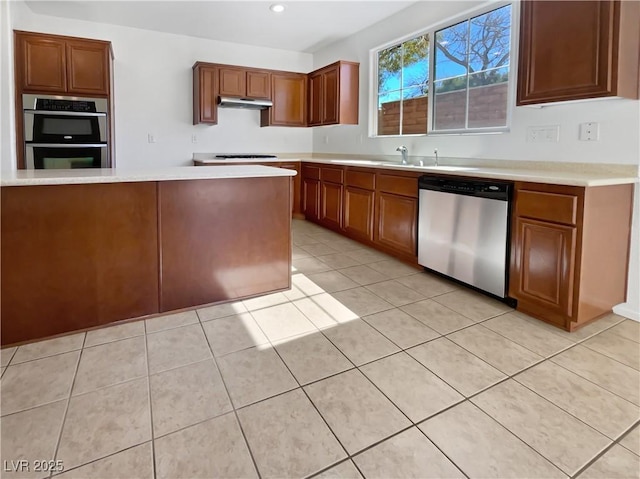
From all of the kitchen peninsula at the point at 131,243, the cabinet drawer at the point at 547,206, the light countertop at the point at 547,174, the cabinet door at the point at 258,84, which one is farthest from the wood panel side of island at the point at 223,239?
the cabinet door at the point at 258,84

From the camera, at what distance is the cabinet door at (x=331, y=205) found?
4672 mm

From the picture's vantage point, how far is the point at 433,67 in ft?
13.0

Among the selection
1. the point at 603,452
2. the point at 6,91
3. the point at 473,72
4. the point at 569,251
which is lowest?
the point at 603,452

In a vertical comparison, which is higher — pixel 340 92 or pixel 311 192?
pixel 340 92

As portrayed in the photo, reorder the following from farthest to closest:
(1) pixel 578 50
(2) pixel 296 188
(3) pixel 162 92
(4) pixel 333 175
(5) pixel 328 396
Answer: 1. (2) pixel 296 188
2. (3) pixel 162 92
3. (4) pixel 333 175
4. (1) pixel 578 50
5. (5) pixel 328 396

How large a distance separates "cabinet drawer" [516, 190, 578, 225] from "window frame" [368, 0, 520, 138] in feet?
3.16

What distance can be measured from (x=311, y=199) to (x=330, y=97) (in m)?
1.37

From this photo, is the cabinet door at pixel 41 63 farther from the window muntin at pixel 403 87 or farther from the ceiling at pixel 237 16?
the window muntin at pixel 403 87

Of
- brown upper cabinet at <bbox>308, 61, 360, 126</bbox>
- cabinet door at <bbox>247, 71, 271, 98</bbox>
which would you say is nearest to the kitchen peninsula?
brown upper cabinet at <bbox>308, 61, 360, 126</bbox>

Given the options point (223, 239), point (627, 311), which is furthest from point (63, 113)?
point (627, 311)

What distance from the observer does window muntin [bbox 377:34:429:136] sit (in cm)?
417

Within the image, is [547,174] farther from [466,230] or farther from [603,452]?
[603,452]

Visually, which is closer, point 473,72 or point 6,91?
point 473,72

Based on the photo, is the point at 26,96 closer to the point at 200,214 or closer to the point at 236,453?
the point at 200,214
